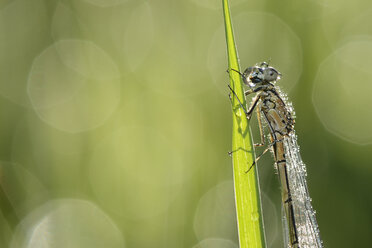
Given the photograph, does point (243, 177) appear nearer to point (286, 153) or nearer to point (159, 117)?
point (286, 153)

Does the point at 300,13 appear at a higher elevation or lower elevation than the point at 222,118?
higher

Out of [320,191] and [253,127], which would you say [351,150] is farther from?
[253,127]

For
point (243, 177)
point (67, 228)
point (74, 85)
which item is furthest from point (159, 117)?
point (243, 177)

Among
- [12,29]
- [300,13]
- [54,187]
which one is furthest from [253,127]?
[12,29]

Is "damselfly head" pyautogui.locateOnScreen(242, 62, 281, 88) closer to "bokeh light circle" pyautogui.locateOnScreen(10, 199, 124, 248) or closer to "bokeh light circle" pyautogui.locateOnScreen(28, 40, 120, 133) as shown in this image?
"bokeh light circle" pyautogui.locateOnScreen(28, 40, 120, 133)

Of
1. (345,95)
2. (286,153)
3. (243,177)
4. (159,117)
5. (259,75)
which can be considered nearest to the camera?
(243,177)

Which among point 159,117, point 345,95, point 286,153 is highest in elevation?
point 345,95
